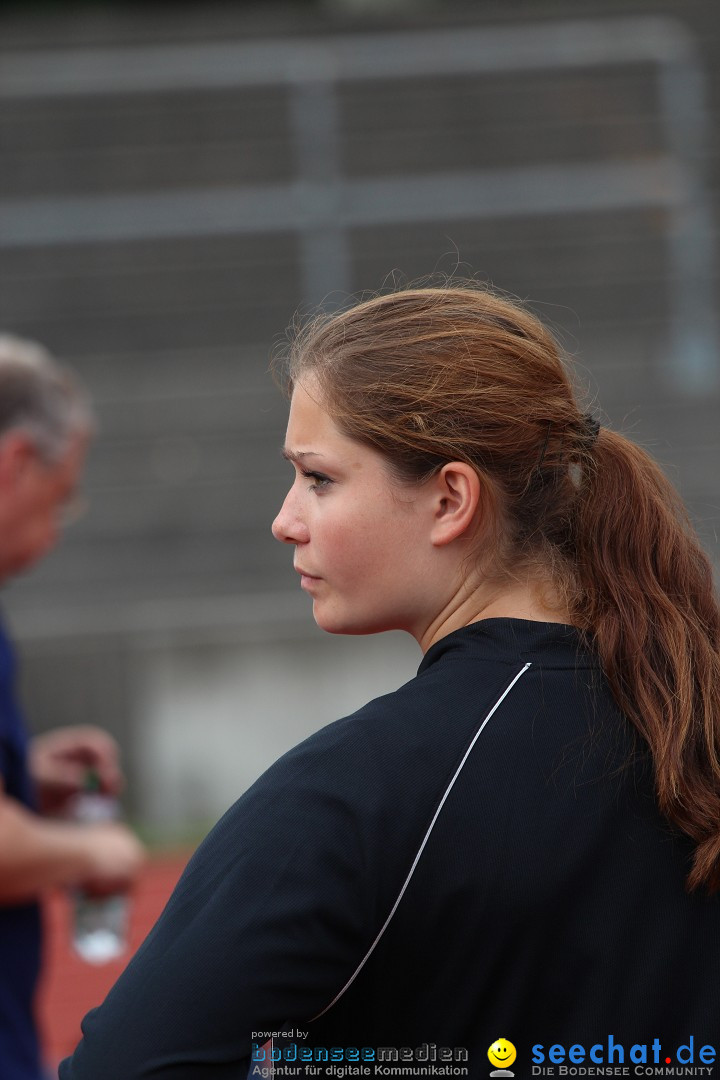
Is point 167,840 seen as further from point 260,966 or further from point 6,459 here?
point 260,966

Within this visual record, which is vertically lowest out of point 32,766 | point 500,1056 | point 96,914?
point 96,914

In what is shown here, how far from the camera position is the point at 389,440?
1.32 m

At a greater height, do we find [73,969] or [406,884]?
[406,884]

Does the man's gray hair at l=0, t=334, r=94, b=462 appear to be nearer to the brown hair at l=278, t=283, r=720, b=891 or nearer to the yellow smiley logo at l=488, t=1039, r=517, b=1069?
the brown hair at l=278, t=283, r=720, b=891

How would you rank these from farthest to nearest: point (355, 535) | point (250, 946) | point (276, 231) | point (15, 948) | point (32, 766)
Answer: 1. point (276, 231)
2. point (32, 766)
3. point (15, 948)
4. point (355, 535)
5. point (250, 946)

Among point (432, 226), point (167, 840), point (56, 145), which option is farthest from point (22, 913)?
point (56, 145)

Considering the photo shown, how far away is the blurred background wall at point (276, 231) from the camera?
7.99m

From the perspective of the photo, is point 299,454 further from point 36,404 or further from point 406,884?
point 36,404

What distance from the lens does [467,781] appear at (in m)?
1.17

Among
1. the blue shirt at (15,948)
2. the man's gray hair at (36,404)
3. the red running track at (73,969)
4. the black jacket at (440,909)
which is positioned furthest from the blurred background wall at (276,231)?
the black jacket at (440,909)

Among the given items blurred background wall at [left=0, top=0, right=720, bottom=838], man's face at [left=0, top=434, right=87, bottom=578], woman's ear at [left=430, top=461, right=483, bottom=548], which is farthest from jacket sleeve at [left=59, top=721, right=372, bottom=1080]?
blurred background wall at [left=0, top=0, right=720, bottom=838]

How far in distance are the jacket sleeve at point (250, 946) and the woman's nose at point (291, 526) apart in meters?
0.30

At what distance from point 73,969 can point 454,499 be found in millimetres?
4817

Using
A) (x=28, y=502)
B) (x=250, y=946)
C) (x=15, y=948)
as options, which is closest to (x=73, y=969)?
(x=15, y=948)
